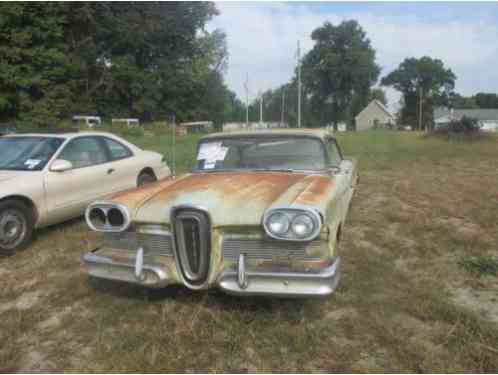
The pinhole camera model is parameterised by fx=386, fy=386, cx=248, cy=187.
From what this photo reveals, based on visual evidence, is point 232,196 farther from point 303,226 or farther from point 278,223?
point 303,226

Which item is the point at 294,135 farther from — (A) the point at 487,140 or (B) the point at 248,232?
(A) the point at 487,140

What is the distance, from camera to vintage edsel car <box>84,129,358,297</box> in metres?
2.62

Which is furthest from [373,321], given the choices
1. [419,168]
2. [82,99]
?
[82,99]

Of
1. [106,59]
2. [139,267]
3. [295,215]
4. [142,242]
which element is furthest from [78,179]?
[106,59]

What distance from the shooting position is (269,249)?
8.95 ft

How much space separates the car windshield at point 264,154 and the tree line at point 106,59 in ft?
89.7

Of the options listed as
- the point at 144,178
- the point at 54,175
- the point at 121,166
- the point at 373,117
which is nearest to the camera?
the point at 54,175

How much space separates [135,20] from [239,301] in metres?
37.3

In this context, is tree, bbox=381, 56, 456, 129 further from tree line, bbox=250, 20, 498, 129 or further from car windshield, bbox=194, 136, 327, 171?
car windshield, bbox=194, 136, 327, 171

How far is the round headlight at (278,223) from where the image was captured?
2.60 m

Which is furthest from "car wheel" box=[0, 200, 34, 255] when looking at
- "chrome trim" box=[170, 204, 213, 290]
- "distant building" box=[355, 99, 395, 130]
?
"distant building" box=[355, 99, 395, 130]

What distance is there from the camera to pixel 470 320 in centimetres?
284

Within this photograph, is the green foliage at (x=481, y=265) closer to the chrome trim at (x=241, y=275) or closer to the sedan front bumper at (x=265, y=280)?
the sedan front bumper at (x=265, y=280)

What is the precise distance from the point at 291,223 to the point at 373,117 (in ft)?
236
